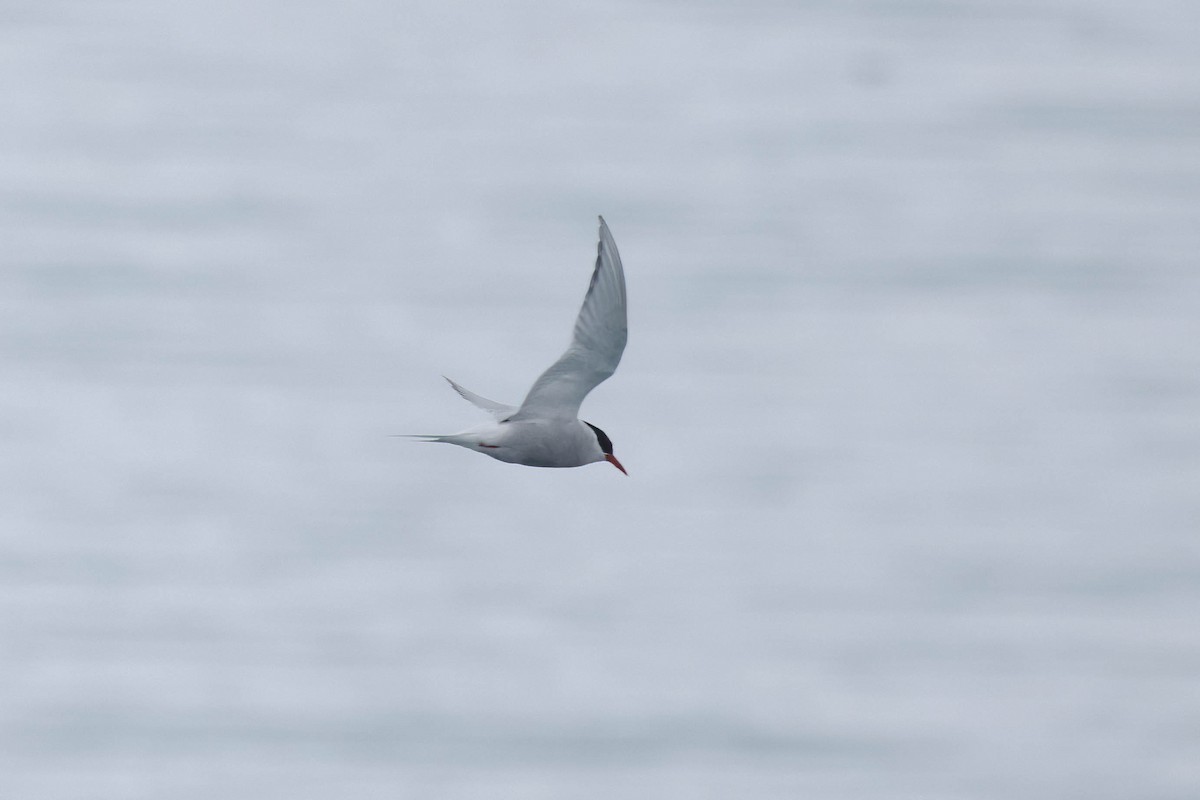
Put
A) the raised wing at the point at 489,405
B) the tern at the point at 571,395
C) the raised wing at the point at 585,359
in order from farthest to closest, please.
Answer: the raised wing at the point at 489,405 < the raised wing at the point at 585,359 < the tern at the point at 571,395

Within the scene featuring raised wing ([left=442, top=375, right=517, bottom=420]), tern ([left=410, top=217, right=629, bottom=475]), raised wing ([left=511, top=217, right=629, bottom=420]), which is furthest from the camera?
raised wing ([left=442, top=375, right=517, bottom=420])

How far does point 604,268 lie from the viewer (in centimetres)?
446

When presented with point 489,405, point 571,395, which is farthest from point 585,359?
point 489,405

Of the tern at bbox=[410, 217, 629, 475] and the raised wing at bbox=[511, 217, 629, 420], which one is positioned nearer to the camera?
the tern at bbox=[410, 217, 629, 475]

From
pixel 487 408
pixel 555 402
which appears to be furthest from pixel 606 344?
pixel 487 408

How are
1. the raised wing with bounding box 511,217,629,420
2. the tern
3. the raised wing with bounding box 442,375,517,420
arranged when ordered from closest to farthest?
the tern, the raised wing with bounding box 511,217,629,420, the raised wing with bounding box 442,375,517,420

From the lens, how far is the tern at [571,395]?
4449 mm

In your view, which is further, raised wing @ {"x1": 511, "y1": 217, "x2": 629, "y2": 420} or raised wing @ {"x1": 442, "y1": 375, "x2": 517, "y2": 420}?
raised wing @ {"x1": 442, "y1": 375, "x2": 517, "y2": 420}

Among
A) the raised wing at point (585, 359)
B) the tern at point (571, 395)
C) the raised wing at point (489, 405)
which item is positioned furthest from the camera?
the raised wing at point (489, 405)

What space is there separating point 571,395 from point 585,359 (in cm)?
12

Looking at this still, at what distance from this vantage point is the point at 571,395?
4672 mm

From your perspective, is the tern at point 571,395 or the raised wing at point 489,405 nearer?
the tern at point 571,395

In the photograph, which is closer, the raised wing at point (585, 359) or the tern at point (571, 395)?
the tern at point (571, 395)

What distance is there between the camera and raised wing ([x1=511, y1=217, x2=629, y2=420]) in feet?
15.0
